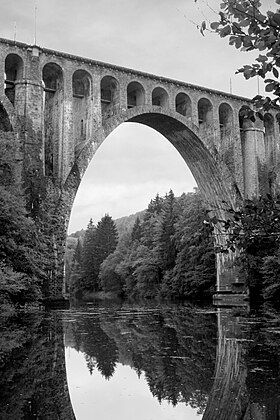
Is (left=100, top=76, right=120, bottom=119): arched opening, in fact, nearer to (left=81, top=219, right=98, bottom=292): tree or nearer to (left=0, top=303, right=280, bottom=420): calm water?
(left=0, top=303, right=280, bottom=420): calm water

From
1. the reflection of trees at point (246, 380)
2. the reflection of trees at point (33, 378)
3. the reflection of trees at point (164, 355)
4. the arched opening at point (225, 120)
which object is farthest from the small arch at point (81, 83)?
the reflection of trees at point (246, 380)

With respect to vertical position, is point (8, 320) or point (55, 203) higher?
point (55, 203)

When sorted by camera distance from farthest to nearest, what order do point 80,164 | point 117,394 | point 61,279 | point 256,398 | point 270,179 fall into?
point 270,179
point 80,164
point 61,279
point 117,394
point 256,398

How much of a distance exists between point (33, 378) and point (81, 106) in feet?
70.8

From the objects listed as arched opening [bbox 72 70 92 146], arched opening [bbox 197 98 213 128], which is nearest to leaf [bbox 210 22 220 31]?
arched opening [bbox 72 70 92 146]

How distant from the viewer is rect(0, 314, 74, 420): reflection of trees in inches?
159

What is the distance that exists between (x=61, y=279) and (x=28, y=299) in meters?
3.16

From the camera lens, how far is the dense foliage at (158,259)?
37531mm

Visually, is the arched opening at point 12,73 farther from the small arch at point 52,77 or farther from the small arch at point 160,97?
the small arch at point 160,97

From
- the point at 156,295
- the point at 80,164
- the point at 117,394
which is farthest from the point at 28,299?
the point at 156,295

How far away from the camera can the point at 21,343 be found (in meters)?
Result: 8.25

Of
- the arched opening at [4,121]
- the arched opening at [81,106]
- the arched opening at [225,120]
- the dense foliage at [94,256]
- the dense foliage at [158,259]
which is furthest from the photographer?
the dense foliage at [94,256]

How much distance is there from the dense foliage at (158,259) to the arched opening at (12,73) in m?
10.3

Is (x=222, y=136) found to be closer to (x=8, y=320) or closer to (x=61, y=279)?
(x=61, y=279)
